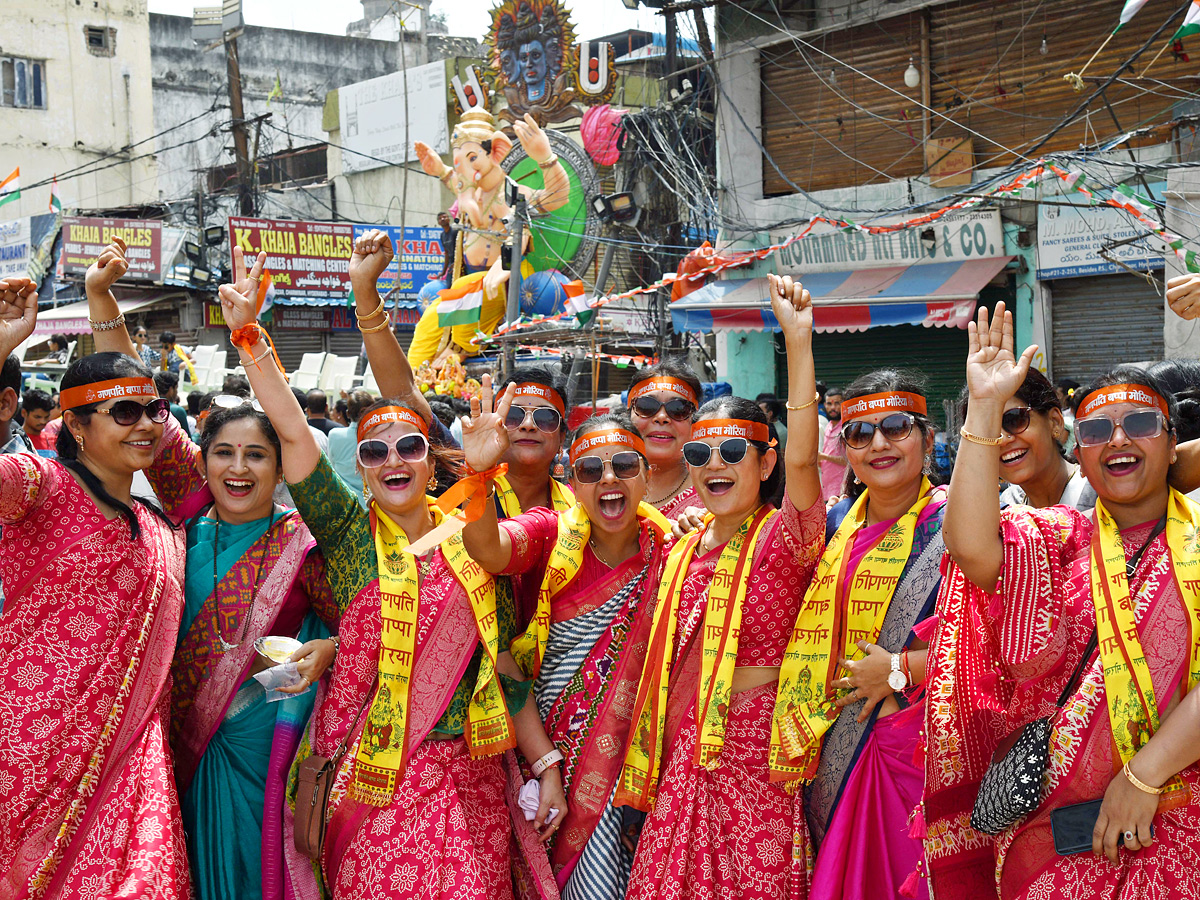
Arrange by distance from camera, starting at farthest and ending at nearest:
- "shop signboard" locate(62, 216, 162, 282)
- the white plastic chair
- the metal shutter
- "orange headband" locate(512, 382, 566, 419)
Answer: "shop signboard" locate(62, 216, 162, 282) < the white plastic chair < the metal shutter < "orange headband" locate(512, 382, 566, 419)

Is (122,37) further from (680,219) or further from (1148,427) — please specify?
(1148,427)

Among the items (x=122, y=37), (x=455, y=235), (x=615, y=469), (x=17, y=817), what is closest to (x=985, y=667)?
(x=615, y=469)

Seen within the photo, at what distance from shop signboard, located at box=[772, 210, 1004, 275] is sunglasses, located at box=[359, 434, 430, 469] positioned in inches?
350

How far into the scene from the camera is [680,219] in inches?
607

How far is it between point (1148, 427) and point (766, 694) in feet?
3.64

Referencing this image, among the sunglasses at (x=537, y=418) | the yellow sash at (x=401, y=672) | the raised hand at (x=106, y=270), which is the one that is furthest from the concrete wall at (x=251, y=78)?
the yellow sash at (x=401, y=672)

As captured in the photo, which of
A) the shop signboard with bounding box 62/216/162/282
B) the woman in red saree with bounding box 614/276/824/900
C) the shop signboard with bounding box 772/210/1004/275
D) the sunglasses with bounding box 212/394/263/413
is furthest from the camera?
the shop signboard with bounding box 62/216/162/282

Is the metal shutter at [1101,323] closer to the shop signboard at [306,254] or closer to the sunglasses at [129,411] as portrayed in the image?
the sunglasses at [129,411]

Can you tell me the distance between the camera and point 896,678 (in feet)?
8.98

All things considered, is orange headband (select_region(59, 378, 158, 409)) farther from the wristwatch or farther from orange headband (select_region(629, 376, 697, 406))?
the wristwatch

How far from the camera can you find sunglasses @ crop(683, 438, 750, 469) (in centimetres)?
296

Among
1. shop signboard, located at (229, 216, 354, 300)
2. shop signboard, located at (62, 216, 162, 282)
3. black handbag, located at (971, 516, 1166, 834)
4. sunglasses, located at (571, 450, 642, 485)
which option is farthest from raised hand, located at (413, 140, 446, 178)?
black handbag, located at (971, 516, 1166, 834)

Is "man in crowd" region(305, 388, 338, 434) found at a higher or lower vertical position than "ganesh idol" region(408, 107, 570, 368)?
lower

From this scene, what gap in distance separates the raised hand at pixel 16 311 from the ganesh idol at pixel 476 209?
462 inches
